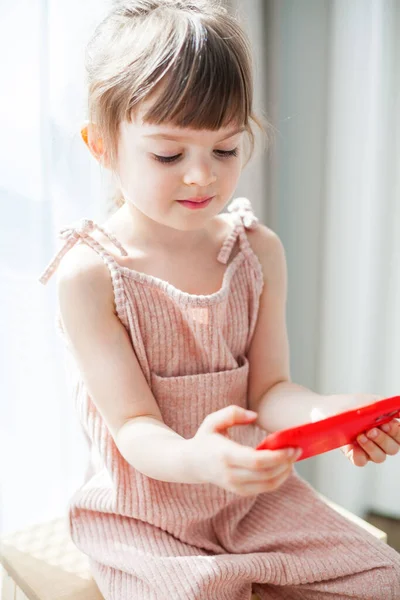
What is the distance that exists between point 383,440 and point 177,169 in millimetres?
385

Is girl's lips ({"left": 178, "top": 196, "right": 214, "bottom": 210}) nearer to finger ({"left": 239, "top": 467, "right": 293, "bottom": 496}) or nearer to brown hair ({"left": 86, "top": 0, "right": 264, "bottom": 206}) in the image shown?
brown hair ({"left": 86, "top": 0, "right": 264, "bottom": 206})

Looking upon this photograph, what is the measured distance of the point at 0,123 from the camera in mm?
1047

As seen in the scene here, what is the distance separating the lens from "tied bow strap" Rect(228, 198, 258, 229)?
1.05 metres

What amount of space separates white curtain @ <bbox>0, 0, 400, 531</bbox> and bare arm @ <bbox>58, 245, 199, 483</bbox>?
229 millimetres

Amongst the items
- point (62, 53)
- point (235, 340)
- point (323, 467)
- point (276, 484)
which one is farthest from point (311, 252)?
point (276, 484)

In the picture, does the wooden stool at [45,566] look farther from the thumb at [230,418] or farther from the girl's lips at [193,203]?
the girl's lips at [193,203]

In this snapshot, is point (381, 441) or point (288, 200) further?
point (288, 200)

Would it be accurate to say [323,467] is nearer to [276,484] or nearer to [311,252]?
[311,252]

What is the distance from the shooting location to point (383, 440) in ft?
2.84

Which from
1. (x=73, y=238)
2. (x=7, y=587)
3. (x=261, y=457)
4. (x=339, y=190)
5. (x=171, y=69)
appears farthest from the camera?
(x=339, y=190)

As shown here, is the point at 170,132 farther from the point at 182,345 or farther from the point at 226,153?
the point at 182,345

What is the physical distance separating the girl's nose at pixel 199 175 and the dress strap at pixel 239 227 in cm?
17

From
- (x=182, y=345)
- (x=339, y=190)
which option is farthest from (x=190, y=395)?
(x=339, y=190)

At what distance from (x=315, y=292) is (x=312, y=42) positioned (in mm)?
476
